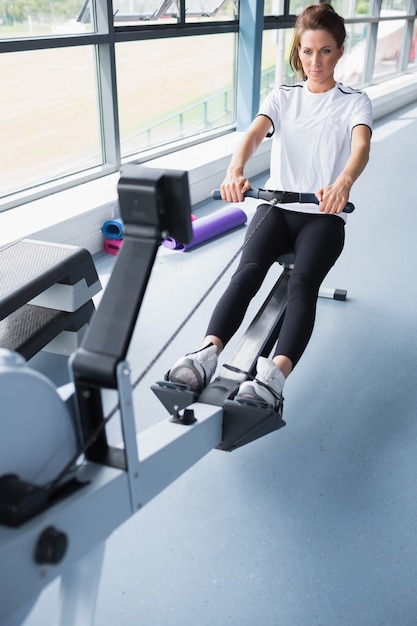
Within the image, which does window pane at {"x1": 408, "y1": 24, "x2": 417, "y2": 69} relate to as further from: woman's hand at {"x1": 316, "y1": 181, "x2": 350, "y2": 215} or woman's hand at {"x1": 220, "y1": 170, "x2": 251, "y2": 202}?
woman's hand at {"x1": 316, "y1": 181, "x2": 350, "y2": 215}

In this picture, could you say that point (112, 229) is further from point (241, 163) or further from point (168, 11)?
point (168, 11)

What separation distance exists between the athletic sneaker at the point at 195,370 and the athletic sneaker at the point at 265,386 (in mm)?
109

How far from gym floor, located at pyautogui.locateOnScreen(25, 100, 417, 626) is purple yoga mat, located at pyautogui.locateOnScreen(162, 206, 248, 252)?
0.74 metres

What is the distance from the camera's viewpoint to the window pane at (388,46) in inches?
328

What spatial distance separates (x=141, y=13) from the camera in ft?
12.7

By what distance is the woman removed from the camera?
73.4 inches

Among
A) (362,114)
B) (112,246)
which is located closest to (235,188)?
(362,114)

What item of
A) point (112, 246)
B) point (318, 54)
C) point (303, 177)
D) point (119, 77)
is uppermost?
point (318, 54)

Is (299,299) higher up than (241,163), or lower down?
lower down

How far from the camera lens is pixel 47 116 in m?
3.77

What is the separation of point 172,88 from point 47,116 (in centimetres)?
147

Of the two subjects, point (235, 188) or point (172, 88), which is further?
point (172, 88)

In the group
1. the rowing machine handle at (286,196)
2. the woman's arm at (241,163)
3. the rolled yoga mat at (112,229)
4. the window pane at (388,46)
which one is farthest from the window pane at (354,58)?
the rowing machine handle at (286,196)

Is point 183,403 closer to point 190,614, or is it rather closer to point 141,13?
point 190,614
